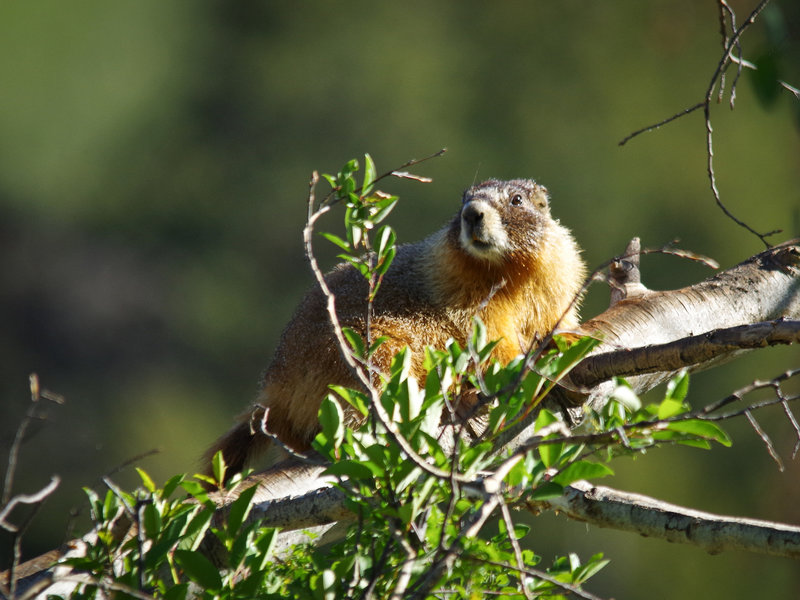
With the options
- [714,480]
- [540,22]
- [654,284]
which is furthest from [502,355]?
[540,22]

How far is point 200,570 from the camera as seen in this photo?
1536 mm

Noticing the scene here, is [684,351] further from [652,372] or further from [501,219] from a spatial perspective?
[501,219]

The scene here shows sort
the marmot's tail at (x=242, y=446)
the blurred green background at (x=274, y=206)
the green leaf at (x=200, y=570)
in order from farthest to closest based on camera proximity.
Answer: the blurred green background at (x=274, y=206) < the marmot's tail at (x=242, y=446) < the green leaf at (x=200, y=570)

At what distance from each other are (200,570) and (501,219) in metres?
2.31

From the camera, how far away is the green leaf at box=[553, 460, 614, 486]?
141 cm

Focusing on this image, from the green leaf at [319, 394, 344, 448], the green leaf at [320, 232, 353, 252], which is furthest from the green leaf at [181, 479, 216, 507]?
the green leaf at [320, 232, 353, 252]

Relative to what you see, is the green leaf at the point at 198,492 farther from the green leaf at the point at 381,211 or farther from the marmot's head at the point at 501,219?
the marmot's head at the point at 501,219

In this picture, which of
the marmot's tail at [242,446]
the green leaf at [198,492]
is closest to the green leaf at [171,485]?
the green leaf at [198,492]

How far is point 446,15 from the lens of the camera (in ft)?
40.4

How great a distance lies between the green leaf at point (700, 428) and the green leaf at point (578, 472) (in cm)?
14

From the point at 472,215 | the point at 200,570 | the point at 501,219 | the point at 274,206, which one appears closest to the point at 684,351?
the point at 200,570

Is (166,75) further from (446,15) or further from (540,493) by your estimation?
(540,493)

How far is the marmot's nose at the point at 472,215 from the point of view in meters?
3.36

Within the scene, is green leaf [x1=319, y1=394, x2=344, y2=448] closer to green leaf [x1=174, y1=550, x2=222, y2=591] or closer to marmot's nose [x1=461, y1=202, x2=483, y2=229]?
green leaf [x1=174, y1=550, x2=222, y2=591]
